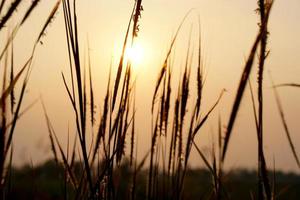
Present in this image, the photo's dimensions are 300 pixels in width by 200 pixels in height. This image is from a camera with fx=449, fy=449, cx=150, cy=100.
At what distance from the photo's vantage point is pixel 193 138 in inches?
47.8

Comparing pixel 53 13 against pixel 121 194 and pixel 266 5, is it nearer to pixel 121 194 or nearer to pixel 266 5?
pixel 266 5

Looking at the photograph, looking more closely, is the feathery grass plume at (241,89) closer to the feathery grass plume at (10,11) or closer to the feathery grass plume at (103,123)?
the feathery grass plume at (10,11)

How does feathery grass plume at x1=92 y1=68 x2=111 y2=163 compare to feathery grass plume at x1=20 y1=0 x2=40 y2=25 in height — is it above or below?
below

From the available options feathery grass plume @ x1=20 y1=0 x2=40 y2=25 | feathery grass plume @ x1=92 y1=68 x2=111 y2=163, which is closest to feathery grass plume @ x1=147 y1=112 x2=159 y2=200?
feathery grass plume @ x1=92 y1=68 x2=111 y2=163

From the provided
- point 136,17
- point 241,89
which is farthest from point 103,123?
point 241,89

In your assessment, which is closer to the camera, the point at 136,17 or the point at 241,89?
the point at 241,89

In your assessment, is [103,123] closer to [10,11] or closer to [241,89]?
[10,11]

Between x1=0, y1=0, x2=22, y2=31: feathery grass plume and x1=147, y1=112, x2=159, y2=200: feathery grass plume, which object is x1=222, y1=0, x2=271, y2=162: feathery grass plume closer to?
x1=0, y1=0, x2=22, y2=31: feathery grass plume

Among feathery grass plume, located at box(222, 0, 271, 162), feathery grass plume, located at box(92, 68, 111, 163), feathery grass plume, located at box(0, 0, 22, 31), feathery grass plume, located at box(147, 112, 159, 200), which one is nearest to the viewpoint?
Result: feathery grass plume, located at box(222, 0, 271, 162)

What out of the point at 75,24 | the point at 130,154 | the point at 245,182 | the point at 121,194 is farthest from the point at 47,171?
the point at 75,24

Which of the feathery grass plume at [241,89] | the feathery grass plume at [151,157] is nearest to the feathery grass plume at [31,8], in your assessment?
the feathery grass plume at [241,89]

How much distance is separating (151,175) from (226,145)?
2.72 ft

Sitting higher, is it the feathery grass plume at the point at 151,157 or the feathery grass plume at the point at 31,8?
the feathery grass plume at the point at 31,8

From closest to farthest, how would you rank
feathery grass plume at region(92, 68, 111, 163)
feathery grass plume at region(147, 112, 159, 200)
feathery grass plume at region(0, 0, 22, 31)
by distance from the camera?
feathery grass plume at region(0, 0, 22, 31)
feathery grass plume at region(92, 68, 111, 163)
feathery grass plume at region(147, 112, 159, 200)
